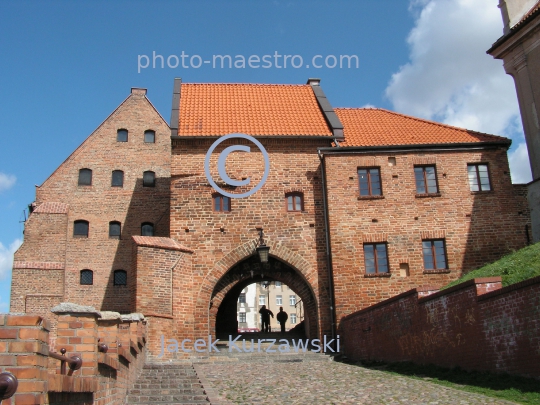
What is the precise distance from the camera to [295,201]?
2162 centimetres

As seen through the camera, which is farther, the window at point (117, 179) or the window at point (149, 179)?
the window at point (149, 179)

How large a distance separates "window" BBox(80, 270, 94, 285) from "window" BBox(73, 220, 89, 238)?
173 centimetres

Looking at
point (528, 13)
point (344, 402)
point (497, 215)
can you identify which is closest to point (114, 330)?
point (344, 402)

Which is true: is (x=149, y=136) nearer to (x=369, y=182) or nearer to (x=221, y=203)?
(x=221, y=203)

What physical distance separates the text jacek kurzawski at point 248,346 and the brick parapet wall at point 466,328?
2.85 meters

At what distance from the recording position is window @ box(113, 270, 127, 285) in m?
27.3

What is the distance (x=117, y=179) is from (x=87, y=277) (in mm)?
5006

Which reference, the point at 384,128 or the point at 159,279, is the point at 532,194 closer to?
the point at 384,128

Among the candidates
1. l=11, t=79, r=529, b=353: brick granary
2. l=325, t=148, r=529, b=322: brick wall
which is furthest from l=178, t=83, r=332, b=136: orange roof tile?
l=325, t=148, r=529, b=322: brick wall

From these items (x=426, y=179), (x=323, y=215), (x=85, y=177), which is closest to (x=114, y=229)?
(x=85, y=177)

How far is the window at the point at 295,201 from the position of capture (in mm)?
21562

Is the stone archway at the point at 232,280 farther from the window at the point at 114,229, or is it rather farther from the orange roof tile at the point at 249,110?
the window at the point at 114,229

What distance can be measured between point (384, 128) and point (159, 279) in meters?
10.5

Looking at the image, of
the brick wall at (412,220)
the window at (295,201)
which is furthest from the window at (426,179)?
the window at (295,201)
